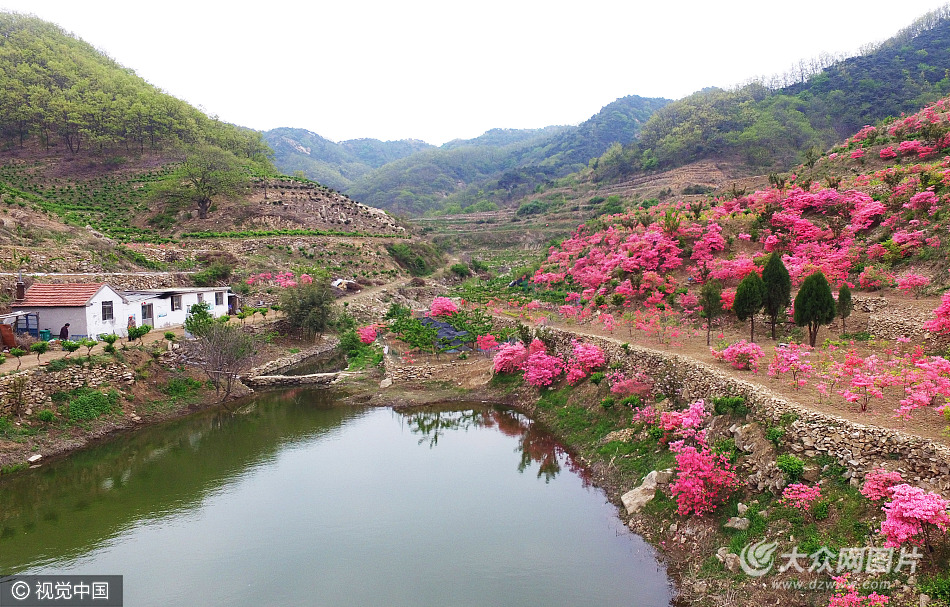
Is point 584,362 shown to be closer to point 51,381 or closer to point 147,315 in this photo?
point 51,381

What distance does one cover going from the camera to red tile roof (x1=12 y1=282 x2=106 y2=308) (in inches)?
866

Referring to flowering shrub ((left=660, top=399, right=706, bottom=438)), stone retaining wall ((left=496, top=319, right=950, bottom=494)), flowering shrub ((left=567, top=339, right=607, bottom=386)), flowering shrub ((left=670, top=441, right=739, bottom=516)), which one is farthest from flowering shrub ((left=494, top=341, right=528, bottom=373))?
flowering shrub ((left=670, top=441, right=739, bottom=516))

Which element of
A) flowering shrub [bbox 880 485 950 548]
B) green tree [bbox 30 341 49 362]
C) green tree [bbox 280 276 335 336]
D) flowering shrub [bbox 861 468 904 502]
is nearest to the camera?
flowering shrub [bbox 880 485 950 548]

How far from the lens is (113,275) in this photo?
101 feet

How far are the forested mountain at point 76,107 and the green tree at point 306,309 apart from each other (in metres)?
50.2

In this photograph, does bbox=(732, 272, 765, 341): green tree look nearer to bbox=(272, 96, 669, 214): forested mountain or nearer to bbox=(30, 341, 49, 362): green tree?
bbox=(30, 341, 49, 362): green tree

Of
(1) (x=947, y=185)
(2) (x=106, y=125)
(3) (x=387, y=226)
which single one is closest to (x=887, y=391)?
(1) (x=947, y=185)

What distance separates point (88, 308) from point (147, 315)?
14.3 ft

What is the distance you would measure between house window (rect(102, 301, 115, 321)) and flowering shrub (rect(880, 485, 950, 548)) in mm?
29106

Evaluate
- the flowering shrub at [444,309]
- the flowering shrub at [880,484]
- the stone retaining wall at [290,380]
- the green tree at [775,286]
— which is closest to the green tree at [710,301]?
the green tree at [775,286]

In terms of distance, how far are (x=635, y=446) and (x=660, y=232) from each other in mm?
16432

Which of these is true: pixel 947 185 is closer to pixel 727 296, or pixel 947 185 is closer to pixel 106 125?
pixel 727 296

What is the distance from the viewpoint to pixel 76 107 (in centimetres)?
5972

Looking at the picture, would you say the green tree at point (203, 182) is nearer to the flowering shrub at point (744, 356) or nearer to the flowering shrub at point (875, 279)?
the flowering shrub at point (744, 356)
